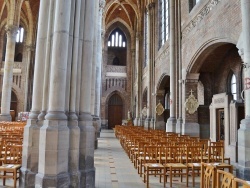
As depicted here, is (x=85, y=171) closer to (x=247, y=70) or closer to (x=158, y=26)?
(x=247, y=70)

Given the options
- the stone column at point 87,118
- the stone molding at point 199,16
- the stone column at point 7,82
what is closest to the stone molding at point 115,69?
the stone column at point 7,82

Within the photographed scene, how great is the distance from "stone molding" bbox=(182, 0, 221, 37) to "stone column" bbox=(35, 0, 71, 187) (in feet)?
26.1

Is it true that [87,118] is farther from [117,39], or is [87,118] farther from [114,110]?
[117,39]

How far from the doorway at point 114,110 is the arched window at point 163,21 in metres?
13.5

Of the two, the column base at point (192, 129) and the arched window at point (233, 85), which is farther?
the column base at point (192, 129)

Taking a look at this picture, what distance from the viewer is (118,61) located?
36.9 metres

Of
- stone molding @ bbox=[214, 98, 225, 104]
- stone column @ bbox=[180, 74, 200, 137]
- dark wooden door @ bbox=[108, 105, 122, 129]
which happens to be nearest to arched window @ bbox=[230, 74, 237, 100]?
stone column @ bbox=[180, 74, 200, 137]

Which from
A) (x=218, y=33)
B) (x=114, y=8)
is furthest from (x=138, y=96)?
(x=218, y=33)

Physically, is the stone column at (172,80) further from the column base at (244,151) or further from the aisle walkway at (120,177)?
Answer: the column base at (244,151)

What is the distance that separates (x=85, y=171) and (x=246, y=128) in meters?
4.49

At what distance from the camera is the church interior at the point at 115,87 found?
496cm

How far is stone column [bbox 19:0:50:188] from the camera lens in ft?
16.1

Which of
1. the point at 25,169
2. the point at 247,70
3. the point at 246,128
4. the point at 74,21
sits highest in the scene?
the point at 74,21

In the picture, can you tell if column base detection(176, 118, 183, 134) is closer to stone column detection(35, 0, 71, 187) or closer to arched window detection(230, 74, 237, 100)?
arched window detection(230, 74, 237, 100)
